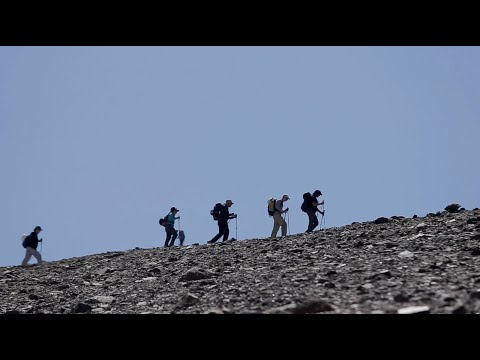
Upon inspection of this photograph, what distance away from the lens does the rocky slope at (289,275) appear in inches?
411

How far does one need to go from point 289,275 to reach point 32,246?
13.2 m

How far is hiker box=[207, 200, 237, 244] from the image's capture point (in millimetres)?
25531

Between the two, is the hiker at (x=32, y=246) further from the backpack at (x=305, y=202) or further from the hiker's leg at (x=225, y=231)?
the backpack at (x=305, y=202)

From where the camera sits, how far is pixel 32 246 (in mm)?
24297

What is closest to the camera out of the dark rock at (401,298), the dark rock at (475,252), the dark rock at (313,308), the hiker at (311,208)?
the dark rock at (313,308)

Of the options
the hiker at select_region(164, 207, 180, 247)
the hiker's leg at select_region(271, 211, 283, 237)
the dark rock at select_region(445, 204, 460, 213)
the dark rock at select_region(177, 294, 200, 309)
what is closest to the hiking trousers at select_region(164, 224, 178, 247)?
the hiker at select_region(164, 207, 180, 247)

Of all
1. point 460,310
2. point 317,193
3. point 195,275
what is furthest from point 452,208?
point 460,310

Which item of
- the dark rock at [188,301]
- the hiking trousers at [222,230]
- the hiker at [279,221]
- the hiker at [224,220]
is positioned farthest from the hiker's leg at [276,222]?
the dark rock at [188,301]

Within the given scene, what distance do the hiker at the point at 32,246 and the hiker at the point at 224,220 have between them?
6.31 metres

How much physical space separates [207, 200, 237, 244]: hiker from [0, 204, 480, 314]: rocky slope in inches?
69.3

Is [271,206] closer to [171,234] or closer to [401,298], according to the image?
[171,234]
